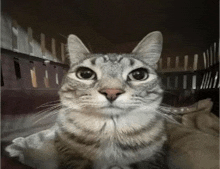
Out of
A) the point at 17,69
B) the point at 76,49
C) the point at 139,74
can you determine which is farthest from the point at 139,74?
the point at 17,69

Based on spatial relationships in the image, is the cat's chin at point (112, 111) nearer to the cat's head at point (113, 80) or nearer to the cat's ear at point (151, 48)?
the cat's head at point (113, 80)

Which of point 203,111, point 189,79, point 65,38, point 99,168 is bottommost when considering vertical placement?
point 99,168

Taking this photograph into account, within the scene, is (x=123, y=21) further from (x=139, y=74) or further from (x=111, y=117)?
(x=111, y=117)

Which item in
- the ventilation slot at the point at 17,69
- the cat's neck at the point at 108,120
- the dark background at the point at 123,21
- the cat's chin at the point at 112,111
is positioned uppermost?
the dark background at the point at 123,21

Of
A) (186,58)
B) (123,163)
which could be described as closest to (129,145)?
(123,163)

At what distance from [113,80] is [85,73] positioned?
4.0 inches

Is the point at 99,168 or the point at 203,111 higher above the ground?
the point at 203,111

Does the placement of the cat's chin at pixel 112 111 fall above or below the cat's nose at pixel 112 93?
below

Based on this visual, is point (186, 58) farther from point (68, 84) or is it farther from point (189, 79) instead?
point (68, 84)

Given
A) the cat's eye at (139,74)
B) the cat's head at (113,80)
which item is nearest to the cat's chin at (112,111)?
the cat's head at (113,80)

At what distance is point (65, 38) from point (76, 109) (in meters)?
0.24

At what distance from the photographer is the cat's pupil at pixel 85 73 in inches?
19.7

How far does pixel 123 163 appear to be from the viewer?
0.51 m

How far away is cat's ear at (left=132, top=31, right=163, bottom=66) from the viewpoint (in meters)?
0.51
